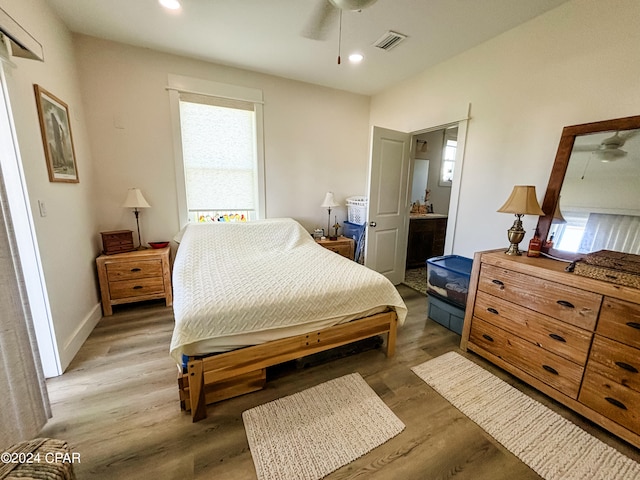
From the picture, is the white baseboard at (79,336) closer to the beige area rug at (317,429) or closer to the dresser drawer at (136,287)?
the dresser drawer at (136,287)

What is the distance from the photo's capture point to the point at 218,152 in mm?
3168

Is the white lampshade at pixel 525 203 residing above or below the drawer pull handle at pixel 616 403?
above

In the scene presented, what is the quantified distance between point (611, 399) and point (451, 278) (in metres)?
1.20

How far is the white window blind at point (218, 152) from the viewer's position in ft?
9.88

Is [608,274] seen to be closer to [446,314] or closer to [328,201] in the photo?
[446,314]

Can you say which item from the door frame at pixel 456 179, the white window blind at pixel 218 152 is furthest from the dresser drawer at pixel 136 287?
the door frame at pixel 456 179

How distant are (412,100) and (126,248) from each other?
3741 millimetres

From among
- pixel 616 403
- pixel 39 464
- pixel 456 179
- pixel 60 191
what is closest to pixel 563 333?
pixel 616 403

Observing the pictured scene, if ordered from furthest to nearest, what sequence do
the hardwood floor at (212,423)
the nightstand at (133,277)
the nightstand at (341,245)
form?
1. the nightstand at (341,245)
2. the nightstand at (133,277)
3. the hardwood floor at (212,423)

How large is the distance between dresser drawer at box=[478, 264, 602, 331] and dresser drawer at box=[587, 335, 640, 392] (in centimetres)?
10

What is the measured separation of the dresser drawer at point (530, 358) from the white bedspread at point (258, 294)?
0.67 meters

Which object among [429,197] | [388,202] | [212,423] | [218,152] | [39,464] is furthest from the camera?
[429,197]

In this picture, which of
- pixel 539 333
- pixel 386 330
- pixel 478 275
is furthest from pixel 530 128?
pixel 386 330

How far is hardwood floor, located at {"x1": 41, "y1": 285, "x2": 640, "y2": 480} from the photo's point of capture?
1257mm
